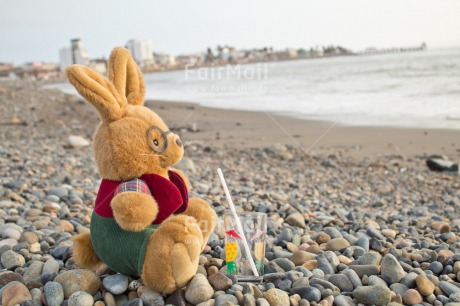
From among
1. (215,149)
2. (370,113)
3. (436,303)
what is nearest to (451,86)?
(370,113)

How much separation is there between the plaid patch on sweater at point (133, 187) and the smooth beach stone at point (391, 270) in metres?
1.32

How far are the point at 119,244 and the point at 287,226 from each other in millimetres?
1581

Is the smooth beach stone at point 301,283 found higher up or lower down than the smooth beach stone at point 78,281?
lower down

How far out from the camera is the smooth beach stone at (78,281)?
2.31 m

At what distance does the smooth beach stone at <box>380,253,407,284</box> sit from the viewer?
254 centimetres

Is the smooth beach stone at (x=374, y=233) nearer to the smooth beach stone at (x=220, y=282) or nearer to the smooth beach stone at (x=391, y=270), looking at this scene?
the smooth beach stone at (x=391, y=270)

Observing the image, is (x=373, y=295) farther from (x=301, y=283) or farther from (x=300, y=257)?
(x=300, y=257)

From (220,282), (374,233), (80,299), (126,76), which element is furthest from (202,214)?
(374,233)

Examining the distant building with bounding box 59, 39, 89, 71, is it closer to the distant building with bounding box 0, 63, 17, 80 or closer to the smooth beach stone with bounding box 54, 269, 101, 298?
the smooth beach stone with bounding box 54, 269, 101, 298

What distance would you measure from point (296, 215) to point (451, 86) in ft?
49.0

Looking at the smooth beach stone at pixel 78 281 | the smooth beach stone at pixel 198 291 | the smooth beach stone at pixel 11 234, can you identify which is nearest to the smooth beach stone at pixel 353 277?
the smooth beach stone at pixel 198 291

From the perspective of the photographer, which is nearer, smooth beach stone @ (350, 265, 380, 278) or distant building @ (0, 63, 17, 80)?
smooth beach stone @ (350, 265, 380, 278)

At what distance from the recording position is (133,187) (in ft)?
7.27

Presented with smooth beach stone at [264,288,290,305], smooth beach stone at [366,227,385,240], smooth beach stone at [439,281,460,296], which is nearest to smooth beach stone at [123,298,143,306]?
smooth beach stone at [264,288,290,305]
